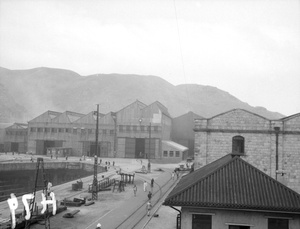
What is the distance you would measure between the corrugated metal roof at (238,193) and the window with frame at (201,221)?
3.02 feet

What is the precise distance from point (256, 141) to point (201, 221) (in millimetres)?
20397

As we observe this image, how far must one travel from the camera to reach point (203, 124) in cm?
3472

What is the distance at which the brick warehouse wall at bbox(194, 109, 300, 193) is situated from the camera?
32.5 metres

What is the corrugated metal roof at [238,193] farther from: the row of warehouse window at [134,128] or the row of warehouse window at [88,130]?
the row of warehouse window at [88,130]

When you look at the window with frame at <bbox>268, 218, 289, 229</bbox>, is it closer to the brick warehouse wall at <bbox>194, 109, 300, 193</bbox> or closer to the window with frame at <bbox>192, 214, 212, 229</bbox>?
the window with frame at <bbox>192, 214, 212, 229</bbox>

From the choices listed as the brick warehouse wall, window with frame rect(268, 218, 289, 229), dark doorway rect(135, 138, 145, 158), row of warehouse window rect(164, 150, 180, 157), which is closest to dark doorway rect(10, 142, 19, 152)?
dark doorway rect(135, 138, 145, 158)

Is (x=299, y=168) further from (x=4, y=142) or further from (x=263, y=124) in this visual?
(x=4, y=142)

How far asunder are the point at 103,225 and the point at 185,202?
465 inches

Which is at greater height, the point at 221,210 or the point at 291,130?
the point at 291,130

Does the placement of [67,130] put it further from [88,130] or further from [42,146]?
[42,146]

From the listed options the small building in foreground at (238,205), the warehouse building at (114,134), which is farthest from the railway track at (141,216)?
the warehouse building at (114,134)

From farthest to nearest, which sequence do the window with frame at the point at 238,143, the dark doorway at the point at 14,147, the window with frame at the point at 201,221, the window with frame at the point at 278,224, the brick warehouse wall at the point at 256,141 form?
the dark doorway at the point at 14,147 < the window with frame at the point at 238,143 < the brick warehouse wall at the point at 256,141 < the window with frame at the point at 201,221 < the window with frame at the point at 278,224

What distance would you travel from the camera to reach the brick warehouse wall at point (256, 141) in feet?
107

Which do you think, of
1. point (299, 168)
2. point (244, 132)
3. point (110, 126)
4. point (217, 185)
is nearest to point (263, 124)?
point (244, 132)
